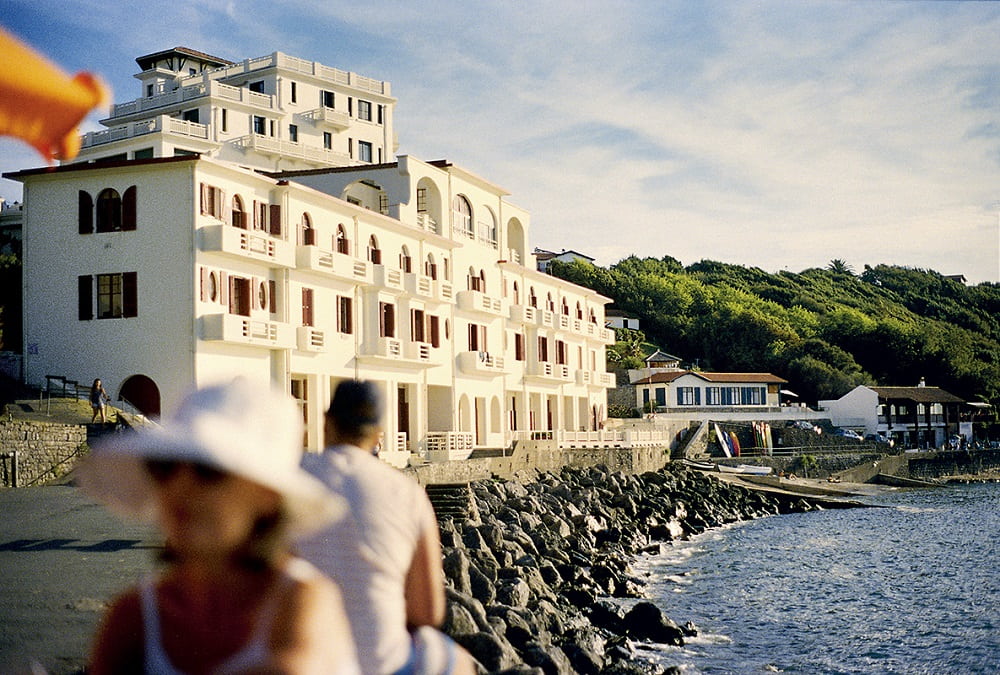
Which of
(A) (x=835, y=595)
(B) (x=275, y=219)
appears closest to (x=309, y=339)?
(B) (x=275, y=219)

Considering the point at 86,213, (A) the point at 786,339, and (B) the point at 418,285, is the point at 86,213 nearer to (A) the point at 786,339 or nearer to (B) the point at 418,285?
(B) the point at 418,285

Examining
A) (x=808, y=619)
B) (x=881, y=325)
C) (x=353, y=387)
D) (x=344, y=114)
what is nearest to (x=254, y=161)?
(x=344, y=114)

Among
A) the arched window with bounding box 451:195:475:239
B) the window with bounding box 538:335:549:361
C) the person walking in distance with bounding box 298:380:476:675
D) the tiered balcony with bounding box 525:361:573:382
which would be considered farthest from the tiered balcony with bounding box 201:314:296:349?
the person walking in distance with bounding box 298:380:476:675

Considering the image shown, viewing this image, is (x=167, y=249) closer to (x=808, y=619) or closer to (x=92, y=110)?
(x=808, y=619)

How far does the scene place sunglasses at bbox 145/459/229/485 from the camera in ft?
8.80

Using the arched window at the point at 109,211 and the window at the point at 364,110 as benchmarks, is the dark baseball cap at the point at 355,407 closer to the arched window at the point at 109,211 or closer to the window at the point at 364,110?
the arched window at the point at 109,211

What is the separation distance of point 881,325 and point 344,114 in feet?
227

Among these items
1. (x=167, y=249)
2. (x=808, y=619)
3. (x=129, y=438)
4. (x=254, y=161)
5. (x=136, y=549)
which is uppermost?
(x=254, y=161)

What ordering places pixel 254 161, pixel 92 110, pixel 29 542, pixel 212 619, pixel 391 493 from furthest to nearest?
pixel 254 161
pixel 29 542
pixel 391 493
pixel 92 110
pixel 212 619

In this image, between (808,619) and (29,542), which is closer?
(29,542)

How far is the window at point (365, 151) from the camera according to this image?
7188 cm

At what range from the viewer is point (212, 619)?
107 inches

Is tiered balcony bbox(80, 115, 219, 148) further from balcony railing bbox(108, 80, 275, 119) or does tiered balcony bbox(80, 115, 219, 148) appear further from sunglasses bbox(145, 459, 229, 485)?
sunglasses bbox(145, 459, 229, 485)

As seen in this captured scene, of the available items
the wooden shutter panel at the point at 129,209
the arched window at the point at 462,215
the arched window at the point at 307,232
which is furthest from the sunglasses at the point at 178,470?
the arched window at the point at 462,215
